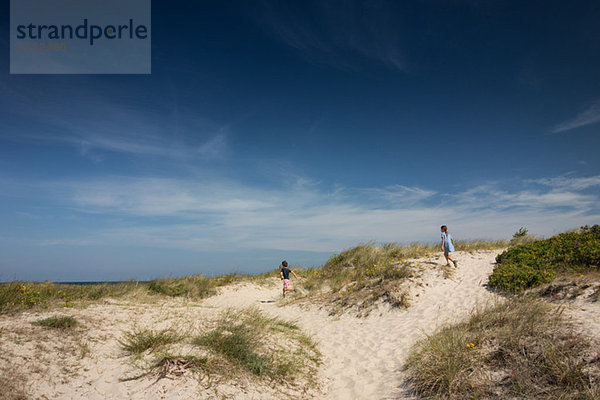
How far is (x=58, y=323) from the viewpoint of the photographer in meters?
6.91

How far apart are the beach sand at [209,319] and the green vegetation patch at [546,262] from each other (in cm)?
96

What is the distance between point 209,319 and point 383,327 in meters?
5.68

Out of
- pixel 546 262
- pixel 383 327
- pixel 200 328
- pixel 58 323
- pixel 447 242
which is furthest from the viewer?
pixel 447 242

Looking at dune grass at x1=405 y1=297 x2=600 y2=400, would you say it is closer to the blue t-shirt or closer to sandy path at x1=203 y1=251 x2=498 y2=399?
sandy path at x1=203 y1=251 x2=498 y2=399

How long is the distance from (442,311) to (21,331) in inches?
455

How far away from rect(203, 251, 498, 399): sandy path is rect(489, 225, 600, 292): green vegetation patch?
0.88 meters

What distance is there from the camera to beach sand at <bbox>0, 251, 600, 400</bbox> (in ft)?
17.0

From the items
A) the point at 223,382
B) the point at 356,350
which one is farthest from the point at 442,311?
the point at 223,382

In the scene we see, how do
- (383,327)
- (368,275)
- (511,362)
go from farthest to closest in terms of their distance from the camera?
(368,275)
(383,327)
(511,362)

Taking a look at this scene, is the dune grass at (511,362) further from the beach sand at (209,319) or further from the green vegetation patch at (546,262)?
the green vegetation patch at (546,262)

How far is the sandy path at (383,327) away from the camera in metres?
6.99

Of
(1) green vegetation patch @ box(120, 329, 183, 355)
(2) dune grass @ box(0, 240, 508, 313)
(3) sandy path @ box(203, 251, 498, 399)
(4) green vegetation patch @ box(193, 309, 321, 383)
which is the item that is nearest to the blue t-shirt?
(3) sandy path @ box(203, 251, 498, 399)

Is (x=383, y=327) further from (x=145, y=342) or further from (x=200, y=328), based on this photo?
(x=145, y=342)

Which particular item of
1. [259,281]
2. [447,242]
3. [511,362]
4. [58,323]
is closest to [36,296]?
[58,323]
